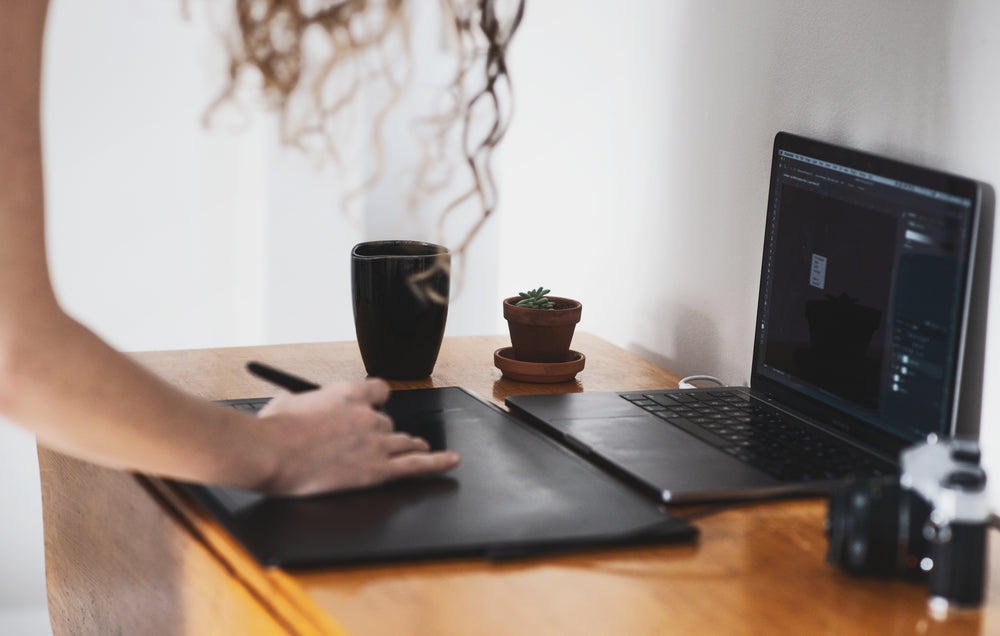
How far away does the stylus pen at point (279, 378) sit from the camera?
0.99 metres

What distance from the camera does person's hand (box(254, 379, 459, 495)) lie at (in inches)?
34.1

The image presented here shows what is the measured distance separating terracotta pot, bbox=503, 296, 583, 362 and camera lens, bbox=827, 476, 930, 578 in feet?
2.07

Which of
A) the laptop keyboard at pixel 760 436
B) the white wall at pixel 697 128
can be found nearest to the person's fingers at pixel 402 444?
the laptop keyboard at pixel 760 436

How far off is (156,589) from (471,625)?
415 mm

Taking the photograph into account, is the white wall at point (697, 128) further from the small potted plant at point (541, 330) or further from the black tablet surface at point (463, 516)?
the black tablet surface at point (463, 516)

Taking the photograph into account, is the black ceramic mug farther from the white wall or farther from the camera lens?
the camera lens

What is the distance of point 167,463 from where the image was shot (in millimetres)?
835

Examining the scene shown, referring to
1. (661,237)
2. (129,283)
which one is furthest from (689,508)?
(129,283)

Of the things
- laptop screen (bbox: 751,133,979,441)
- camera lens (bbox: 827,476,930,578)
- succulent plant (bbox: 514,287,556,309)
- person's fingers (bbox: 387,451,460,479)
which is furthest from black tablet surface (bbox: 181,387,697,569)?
succulent plant (bbox: 514,287,556,309)

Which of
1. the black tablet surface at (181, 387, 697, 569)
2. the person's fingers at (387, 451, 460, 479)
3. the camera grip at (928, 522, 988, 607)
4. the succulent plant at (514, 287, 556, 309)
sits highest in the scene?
the succulent plant at (514, 287, 556, 309)

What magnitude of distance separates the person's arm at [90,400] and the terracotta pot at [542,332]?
0.48 m

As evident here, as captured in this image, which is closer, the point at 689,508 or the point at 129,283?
the point at 689,508

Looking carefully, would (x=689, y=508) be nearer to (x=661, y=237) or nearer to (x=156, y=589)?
(x=156, y=589)

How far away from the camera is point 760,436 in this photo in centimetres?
107
